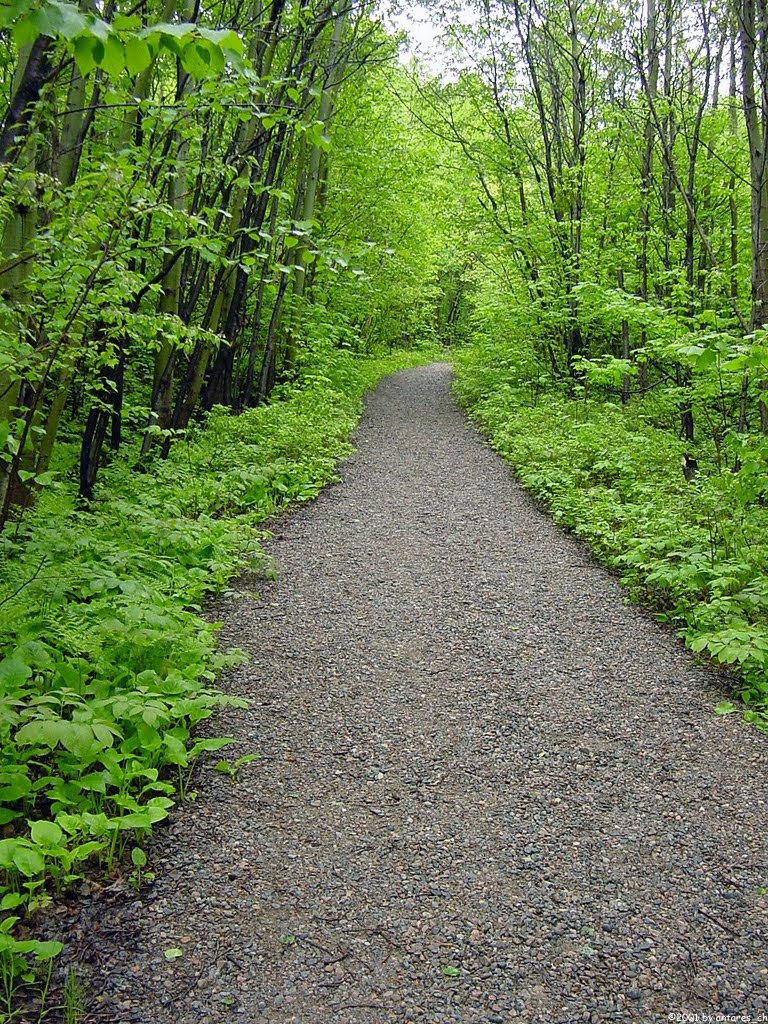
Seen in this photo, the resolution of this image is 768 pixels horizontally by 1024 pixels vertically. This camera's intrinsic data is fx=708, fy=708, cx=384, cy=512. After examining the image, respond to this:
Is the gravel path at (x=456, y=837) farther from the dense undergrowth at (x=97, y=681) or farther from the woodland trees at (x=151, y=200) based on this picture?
the woodland trees at (x=151, y=200)

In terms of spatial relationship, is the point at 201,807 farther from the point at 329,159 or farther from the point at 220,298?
the point at 329,159

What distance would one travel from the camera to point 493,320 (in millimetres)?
17438

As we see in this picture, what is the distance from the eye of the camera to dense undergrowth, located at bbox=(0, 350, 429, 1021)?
2535mm

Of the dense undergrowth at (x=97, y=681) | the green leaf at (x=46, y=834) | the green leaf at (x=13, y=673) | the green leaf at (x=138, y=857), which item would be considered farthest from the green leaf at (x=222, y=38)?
the green leaf at (x=138, y=857)

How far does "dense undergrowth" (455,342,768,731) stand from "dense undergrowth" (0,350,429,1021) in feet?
9.78

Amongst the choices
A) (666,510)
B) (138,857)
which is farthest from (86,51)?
(666,510)

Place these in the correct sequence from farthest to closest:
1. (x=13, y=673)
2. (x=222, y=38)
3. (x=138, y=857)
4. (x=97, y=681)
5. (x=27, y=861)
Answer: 1. (x=97, y=681)
2. (x=13, y=673)
3. (x=138, y=857)
4. (x=27, y=861)
5. (x=222, y=38)

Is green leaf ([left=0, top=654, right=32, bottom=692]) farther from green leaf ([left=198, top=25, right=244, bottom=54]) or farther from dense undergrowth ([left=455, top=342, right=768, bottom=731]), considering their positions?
dense undergrowth ([left=455, top=342, right=768, bottom=731])

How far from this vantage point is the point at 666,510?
6703mm

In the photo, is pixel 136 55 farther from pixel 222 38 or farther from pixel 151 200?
pixel 151 200

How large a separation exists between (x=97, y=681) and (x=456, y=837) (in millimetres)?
1766

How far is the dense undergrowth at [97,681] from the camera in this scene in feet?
8.32

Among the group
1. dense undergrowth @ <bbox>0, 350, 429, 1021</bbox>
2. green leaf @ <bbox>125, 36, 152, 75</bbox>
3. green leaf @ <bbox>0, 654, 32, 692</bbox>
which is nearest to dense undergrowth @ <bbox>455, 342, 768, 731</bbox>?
dense undergrowth @ <bbox>0, 350, 429, 1021</bbox>

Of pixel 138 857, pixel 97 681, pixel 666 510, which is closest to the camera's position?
pixel 138 857
